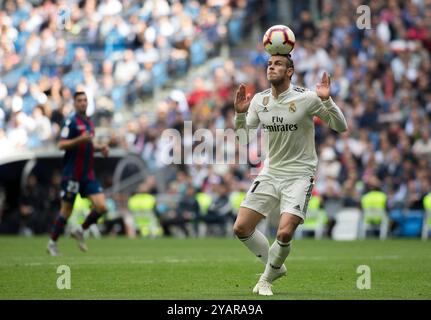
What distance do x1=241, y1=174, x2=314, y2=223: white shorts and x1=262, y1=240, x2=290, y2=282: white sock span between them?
0.34 m

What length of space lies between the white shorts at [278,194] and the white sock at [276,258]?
0.34 meters

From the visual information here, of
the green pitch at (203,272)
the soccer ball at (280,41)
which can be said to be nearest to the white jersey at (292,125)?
the soccer ball at (280,41)

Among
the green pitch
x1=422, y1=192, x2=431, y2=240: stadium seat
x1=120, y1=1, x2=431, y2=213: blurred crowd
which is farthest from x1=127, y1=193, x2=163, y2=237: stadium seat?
x1=422, y1=192, x2=431, y2=240: stadium seat

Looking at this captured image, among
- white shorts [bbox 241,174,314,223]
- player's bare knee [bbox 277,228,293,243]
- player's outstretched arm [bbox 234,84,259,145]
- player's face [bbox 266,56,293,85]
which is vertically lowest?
player's bare knee [bbox 277,228,293,243]

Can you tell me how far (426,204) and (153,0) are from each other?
13768 millimetres

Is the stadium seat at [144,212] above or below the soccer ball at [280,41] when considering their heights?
below

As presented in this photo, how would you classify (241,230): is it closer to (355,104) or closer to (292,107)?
(292,107)

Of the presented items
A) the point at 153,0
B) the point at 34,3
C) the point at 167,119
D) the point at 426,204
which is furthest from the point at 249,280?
the point at 34,3

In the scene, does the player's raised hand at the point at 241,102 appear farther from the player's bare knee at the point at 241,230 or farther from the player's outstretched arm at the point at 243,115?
the player's bare knee at the point at 241,230

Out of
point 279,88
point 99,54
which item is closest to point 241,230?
point 279,88

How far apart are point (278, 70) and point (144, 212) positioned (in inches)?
663

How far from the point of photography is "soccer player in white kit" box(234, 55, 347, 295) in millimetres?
10766

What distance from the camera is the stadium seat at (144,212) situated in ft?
89.3

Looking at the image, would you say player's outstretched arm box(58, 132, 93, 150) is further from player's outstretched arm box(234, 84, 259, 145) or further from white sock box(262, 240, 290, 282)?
white sock box(262, 240, 290, 282)
